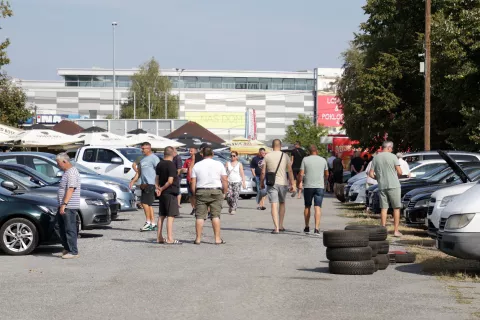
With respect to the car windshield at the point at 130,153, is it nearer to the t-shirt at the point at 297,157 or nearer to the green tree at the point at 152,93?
the t-shirt at the point at 297,157

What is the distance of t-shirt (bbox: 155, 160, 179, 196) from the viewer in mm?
17359

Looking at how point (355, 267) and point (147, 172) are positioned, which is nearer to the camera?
point (355, 267)

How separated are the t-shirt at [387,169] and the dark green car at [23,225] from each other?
6610mm

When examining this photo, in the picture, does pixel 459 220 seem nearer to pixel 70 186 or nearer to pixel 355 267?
pixel 355 267

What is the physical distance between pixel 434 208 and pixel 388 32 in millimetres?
29756

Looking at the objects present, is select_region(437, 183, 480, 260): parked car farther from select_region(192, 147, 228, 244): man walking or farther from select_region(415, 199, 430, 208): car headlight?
select_region(415, 199, 430, 208): car headlight

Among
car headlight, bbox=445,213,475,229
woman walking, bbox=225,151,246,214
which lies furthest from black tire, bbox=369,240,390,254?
woman walking, bbox=225,151,246,214

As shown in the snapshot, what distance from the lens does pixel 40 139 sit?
125 feet

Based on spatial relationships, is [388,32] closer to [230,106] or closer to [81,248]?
[81,248]

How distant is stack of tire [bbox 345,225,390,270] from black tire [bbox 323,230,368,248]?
0.45 meters

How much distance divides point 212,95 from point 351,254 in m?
113

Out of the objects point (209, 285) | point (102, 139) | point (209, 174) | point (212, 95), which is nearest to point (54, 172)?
point (209, 174)

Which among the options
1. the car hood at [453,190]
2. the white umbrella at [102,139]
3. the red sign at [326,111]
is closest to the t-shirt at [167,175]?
the car hood at [453,190]

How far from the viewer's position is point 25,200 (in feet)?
50.7
